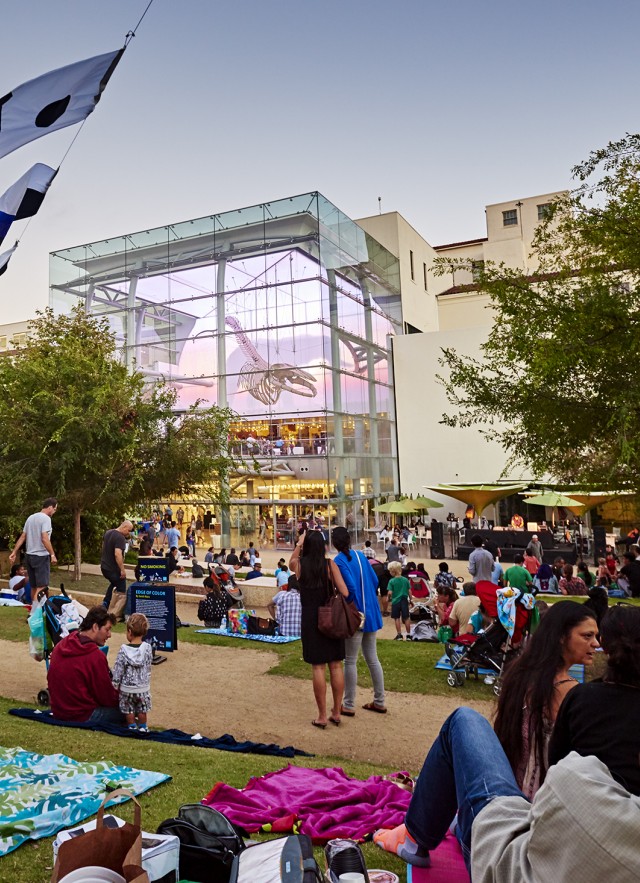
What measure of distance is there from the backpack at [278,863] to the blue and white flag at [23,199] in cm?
480

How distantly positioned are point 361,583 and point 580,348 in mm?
4889

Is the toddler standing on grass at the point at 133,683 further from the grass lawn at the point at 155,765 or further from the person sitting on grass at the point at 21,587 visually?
the person sitting on grass at the point at 21,587

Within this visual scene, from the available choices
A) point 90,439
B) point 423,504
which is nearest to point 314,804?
point 90,439

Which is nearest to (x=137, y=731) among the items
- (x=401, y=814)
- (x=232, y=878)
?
(x=401, y=814)

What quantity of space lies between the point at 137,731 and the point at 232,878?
3.38m

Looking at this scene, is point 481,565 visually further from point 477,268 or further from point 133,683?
point 133,683

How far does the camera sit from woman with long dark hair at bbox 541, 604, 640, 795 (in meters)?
2.51

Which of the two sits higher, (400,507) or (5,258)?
(5,258)

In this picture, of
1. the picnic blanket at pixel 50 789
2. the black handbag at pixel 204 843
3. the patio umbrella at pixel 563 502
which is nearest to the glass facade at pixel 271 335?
the patio umbrella at pixel 563 502

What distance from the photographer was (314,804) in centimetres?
Answer: 388

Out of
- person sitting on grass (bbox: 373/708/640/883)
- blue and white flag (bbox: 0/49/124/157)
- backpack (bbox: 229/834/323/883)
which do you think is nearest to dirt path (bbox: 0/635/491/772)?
backpack (bbox: 229/834/323/883)

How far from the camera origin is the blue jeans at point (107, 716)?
592 cm

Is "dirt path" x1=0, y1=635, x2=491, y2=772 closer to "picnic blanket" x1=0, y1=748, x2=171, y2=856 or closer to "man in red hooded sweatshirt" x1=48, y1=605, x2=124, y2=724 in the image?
"man in red hooded sweatshirt" x1=48, y1=605, x2=124, y2=724

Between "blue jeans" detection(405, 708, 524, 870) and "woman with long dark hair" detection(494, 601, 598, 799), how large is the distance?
36 cm
